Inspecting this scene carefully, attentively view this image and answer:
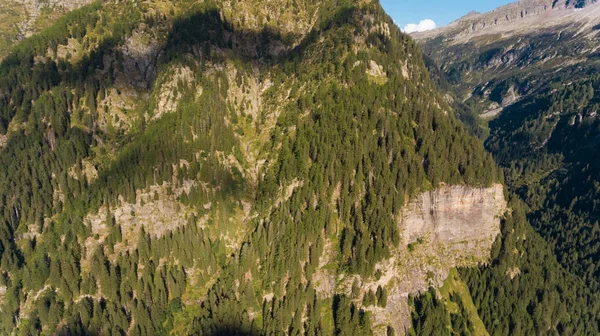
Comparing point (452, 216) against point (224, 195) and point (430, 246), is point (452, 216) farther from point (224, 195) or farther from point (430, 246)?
point (224, 195)

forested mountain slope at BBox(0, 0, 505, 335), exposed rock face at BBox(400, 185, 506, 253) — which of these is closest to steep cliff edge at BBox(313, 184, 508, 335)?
exposed rock face at BBox(400, 185, 506, 253)

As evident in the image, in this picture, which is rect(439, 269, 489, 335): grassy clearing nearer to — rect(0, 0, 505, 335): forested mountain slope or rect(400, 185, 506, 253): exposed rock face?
rect(0, 0, 505, 335): forested mountain slope

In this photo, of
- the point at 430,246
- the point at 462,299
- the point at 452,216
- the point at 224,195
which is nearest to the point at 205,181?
the point at 224,195

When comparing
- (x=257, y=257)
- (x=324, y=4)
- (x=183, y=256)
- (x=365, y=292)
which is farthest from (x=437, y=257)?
(x=324, y=4)

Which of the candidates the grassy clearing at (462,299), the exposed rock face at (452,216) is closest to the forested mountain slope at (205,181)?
the exposed rock face at (452,216)

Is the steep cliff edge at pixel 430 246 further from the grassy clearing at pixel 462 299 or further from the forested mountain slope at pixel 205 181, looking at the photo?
the grassy clearing at pixel 462 299
